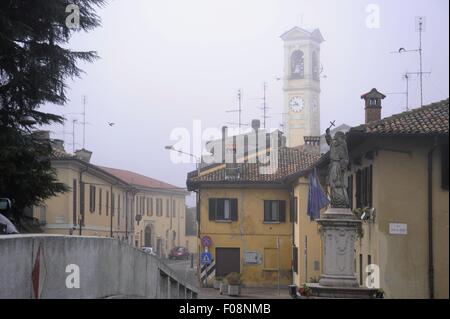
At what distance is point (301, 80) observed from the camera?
79.0 meters

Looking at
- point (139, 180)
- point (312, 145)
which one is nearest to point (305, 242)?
point (312, 145)

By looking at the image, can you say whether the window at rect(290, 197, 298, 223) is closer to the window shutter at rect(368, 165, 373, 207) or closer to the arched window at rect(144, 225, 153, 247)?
the arched window at rect(144, 225, 153, 247)

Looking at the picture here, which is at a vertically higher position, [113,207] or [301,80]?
[301,80]

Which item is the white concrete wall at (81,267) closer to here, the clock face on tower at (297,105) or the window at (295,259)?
the window at (295,259)

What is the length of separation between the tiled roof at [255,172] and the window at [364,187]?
15.2 m

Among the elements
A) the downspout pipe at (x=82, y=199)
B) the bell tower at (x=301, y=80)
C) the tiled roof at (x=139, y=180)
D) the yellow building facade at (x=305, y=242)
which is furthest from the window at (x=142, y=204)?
the bell tower at (x=301, y=80)

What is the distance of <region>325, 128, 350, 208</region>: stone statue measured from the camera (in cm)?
1670

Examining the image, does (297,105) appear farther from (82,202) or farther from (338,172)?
(338,172)

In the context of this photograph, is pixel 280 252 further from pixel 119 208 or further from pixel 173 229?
pixel 173 229

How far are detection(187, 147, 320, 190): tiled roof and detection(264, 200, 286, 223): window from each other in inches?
50.0

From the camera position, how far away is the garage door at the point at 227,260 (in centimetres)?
4041

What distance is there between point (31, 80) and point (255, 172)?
25.4 metres
